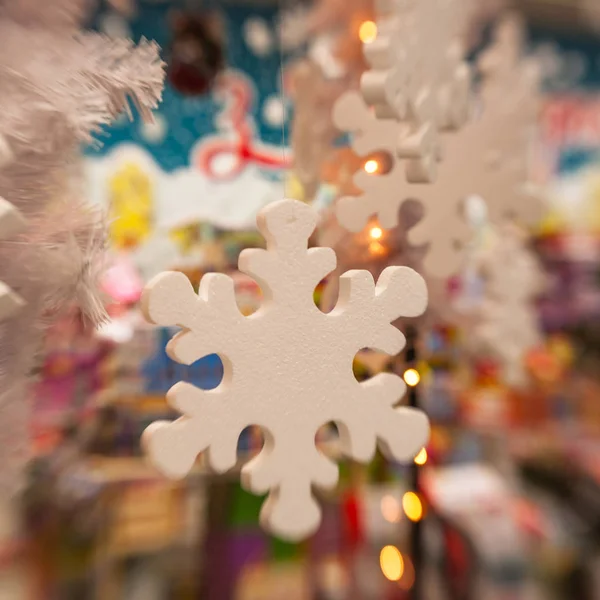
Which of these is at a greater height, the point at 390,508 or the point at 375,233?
the point at 375,233

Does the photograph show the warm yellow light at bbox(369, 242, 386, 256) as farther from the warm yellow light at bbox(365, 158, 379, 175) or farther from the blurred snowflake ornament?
the blurred snowflake ornament

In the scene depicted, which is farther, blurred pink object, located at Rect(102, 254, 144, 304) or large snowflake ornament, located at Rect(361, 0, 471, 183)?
blurred pink object, located at Rect(102, 254, 144, 304)

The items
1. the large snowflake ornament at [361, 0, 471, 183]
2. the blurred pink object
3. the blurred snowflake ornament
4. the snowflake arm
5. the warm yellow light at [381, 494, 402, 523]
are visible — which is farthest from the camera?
the blurred snowflake ornament

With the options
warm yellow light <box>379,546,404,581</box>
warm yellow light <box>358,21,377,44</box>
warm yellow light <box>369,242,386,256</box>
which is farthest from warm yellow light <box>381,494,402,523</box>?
warm yellow light <box>358,21,377,44</box>

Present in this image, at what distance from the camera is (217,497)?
770mm

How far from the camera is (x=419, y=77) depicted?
0.49 metres

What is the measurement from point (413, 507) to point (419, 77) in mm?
441

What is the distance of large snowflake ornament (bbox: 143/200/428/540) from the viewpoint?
0.33 metres

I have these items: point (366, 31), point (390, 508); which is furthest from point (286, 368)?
point (390, 508)

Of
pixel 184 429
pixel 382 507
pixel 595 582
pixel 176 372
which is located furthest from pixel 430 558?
pixel 184 429

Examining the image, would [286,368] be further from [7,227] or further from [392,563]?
[392,563]

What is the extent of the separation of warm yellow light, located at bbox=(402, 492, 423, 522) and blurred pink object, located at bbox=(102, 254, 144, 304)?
38 cm

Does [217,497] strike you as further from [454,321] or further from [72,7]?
[72,7]

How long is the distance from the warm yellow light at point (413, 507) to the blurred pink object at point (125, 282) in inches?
14.8
